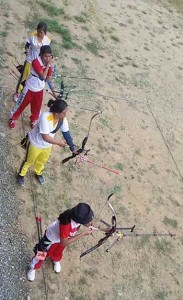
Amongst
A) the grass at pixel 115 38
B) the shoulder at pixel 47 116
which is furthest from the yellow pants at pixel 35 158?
the grass at pixel 115 38

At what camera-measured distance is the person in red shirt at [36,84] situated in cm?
730

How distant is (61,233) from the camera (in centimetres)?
546

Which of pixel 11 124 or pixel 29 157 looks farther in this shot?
pixel 11 124

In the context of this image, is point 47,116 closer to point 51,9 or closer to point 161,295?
point 161,295

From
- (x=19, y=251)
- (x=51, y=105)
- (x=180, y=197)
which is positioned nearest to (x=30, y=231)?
(x=19, y=251)

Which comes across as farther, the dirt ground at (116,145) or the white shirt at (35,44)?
the white shirt at (35,44)

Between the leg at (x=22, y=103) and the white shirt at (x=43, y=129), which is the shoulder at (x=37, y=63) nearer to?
the leg at (x=22, y=103)

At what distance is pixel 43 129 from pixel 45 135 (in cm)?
10

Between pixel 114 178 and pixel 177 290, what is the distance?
7.88ft

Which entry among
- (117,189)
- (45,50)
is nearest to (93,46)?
(45,50)

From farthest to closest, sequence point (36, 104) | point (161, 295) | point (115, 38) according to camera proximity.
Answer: point (115, 38), point (36, 104), point (161, 295)

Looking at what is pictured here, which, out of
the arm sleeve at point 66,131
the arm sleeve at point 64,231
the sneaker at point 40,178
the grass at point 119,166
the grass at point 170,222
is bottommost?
the grass at point 170,222

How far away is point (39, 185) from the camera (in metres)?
7.41

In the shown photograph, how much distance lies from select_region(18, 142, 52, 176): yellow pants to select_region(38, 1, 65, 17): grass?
6.70 m
